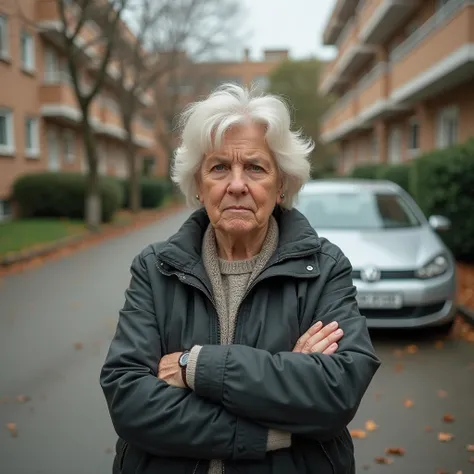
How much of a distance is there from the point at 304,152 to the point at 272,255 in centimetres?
42

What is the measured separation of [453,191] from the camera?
29.7 feet

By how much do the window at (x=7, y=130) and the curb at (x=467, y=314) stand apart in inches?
661

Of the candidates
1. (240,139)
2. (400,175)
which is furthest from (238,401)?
(400,175)

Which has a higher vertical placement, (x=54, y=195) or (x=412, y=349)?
(x=54, y=195)

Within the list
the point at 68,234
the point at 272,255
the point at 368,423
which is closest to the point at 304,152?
the point at 272,255

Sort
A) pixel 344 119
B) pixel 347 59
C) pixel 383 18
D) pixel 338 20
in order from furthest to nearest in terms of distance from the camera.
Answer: pixel 338 20
pixel 344 119
pixel 347 59
pixel 383 18

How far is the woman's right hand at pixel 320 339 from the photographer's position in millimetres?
1894

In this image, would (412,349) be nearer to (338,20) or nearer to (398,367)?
(398,367)

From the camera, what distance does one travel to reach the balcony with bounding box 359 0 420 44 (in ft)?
64.4

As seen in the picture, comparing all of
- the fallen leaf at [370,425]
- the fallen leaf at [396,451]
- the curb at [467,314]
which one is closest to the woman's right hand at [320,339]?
the fallen leaf at [396,451]

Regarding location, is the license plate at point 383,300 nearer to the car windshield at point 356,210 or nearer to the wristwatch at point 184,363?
the car windshield at point 356,210

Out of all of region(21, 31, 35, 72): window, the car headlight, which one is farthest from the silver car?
region(21, 31, 35, 72): window

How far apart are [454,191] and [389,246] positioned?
340 cm

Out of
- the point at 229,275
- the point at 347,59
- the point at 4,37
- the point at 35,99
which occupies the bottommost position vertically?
the point at 229,275
